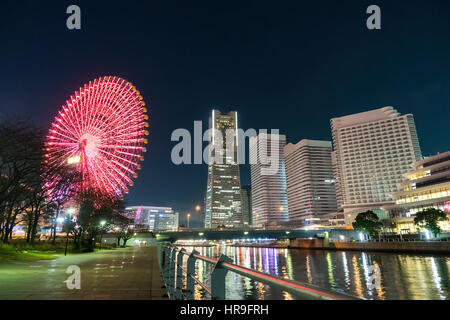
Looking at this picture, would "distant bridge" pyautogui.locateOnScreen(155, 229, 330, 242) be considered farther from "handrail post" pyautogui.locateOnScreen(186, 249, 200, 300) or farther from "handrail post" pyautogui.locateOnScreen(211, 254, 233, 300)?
"handrail post" pyautogui.locateOnScreen(211, 254, 233, 300)

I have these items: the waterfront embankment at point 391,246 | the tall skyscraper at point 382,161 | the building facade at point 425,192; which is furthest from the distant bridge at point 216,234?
the tall skyscraper at point 382,161

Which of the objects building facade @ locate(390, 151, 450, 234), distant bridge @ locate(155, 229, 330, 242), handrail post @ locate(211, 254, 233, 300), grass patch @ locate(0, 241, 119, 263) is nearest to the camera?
handrail post @ locate(211, 254, 233, 300)

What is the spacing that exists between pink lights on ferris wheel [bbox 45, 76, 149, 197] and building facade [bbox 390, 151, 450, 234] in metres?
89.8

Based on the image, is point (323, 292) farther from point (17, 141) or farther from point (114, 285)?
point (17, 141)

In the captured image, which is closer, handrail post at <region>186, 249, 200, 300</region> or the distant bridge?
handrail post at <region>186, 249, 200, 300</region>

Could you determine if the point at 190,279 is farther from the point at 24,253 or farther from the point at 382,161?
the point at 382,161

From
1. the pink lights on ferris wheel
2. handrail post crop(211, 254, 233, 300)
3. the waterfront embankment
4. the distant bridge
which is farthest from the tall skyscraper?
handrail post crop(211, 254, 233, 300)

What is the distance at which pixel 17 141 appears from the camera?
31.5 meters

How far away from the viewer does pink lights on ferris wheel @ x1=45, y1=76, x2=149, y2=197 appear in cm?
4903

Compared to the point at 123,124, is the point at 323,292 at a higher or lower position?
lower

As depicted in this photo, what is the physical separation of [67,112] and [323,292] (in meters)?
57.0

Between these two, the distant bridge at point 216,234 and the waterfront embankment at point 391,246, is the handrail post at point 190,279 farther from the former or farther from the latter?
the distant bridge at point 216,234

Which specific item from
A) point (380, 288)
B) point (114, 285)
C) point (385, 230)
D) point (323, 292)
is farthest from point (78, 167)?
point (385, 230)

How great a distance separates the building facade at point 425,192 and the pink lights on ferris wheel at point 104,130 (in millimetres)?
89759
